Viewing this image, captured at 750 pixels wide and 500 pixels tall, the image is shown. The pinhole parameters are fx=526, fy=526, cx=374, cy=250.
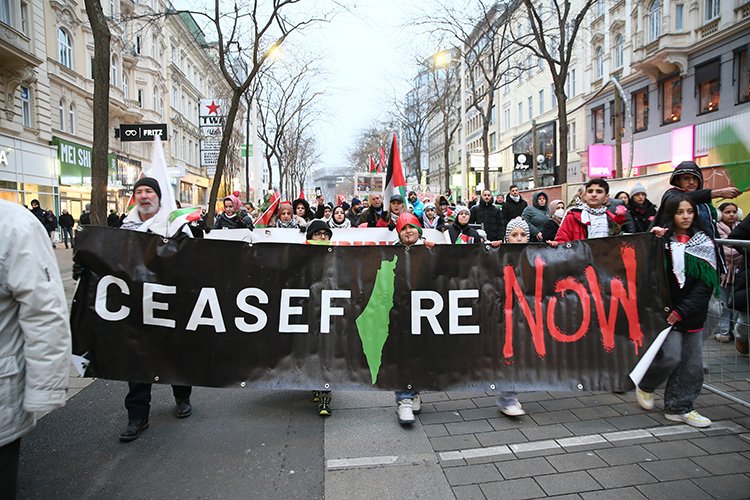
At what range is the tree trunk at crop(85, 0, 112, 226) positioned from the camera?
8.02 metres

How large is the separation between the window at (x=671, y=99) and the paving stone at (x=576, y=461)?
1005 inches

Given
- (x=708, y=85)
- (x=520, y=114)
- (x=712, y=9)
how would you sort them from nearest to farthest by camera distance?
(x=712, y=9) < (x=708, y=85) < (x=520, y=114)

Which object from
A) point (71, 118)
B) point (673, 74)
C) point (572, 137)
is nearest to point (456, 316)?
point (673, 74)

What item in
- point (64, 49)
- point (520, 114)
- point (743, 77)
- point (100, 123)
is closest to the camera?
point (100, 123)

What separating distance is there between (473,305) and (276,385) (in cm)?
168

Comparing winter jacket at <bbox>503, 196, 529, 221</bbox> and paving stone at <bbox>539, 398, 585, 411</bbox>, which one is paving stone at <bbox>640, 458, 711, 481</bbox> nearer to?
paving stone at <bbox>539, 398, 585, 411</bbox>

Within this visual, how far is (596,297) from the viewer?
165 inches

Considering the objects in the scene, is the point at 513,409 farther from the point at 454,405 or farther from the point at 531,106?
the point at 531,106

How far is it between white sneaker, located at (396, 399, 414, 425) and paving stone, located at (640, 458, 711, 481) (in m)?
1.62

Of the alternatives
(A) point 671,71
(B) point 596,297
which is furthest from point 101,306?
(A) point 671,71

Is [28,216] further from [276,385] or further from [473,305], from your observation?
[473,305]

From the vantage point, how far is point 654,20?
25.7 meters

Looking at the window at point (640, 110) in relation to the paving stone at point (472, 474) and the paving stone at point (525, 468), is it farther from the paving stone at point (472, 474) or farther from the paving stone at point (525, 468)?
the paving stone at point (472, 474)

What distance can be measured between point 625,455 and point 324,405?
2.27 m
